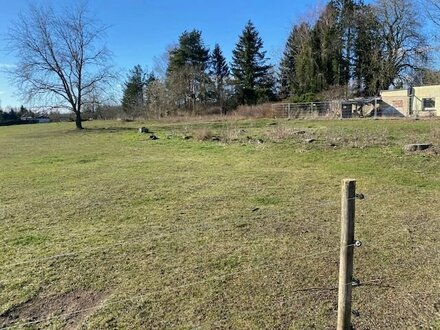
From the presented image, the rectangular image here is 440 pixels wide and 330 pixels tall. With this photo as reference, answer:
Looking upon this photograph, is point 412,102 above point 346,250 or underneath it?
above

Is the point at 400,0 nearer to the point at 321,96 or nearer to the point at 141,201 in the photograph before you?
the point at 321,96

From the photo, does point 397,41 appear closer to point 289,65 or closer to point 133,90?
point 289,65

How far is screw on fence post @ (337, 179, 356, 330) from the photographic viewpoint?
90.1 inches

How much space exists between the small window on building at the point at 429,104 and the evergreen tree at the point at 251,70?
21484 mm

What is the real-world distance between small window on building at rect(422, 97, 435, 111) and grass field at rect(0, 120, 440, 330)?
23.2 meters

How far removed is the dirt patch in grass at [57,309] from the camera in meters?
2.88

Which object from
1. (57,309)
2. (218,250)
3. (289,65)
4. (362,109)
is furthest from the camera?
(289,65)

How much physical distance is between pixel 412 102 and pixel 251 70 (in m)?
23.3

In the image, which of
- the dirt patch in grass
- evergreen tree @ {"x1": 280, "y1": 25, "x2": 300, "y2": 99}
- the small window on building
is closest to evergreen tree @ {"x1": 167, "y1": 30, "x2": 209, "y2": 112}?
evergreen tree @ {"x1": 280, "y1": 25, "x2": 300, "y2": 99}

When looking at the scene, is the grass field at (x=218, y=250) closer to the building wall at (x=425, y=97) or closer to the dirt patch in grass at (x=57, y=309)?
the dirt patch in grass at (x=57, y=309)

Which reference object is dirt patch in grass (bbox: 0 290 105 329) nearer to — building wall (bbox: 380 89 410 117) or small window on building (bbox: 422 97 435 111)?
small window on building (bbox: 422 97 435 111)

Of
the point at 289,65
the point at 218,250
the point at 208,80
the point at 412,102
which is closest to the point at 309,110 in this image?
the point at 412,102

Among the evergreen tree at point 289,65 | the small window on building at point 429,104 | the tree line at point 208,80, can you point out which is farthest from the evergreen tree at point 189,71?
the small window on building at point 429,104

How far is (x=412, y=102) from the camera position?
2986 centimetres
